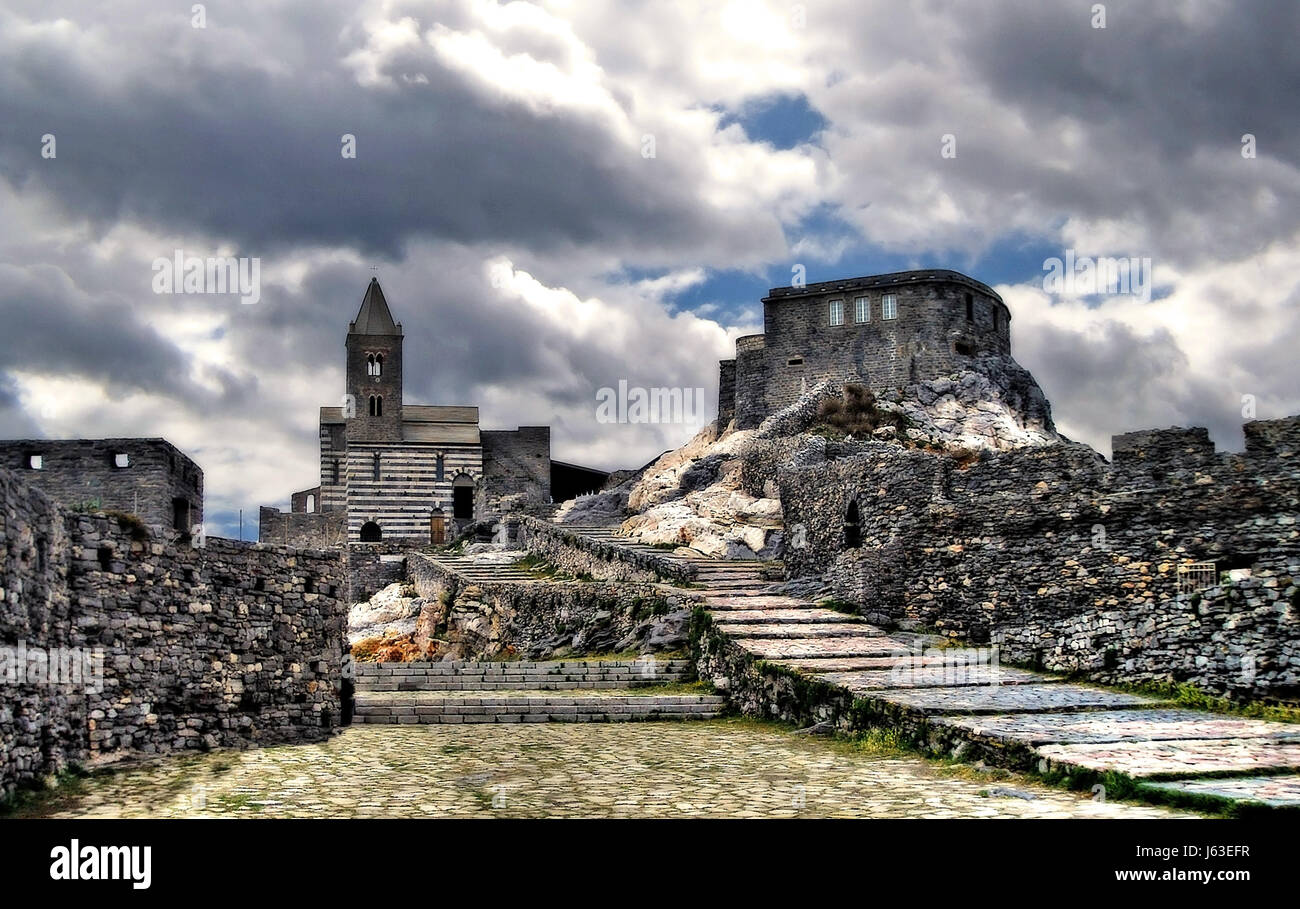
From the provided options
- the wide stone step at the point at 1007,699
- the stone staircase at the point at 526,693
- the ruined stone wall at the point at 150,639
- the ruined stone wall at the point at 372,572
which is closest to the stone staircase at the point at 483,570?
the ruined stone wall at the point at 372,572

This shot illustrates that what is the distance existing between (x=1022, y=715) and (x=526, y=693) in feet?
25.4

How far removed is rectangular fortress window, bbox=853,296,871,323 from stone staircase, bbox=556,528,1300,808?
88.1 feet

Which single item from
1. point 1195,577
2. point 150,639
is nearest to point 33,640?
point 150,639

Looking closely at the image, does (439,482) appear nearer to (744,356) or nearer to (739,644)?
(744,356)

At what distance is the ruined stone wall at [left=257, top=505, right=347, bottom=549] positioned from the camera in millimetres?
54375

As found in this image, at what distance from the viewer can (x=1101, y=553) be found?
15.1 m

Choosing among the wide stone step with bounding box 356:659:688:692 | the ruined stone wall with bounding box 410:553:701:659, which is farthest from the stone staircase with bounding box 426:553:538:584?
the wide stone step with bounding box 356:659:688:692

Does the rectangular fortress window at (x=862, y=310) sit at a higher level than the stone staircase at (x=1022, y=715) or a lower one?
higher

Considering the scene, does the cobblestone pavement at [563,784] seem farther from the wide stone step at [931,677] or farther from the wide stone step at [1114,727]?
the wide stone step at [931,677]

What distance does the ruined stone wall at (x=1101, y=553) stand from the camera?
13.0 m

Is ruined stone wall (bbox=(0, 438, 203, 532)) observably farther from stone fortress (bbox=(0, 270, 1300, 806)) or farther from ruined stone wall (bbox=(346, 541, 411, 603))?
ruined stone wall (bbox=(346, 541, 411, 603))

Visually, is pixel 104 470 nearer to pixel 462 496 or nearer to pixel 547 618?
pixel 547 618

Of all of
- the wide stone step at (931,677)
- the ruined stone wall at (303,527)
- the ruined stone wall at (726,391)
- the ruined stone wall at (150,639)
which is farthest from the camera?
the ruined stone wall at (303,527)

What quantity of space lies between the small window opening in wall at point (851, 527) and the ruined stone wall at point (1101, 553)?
32 centimetres
